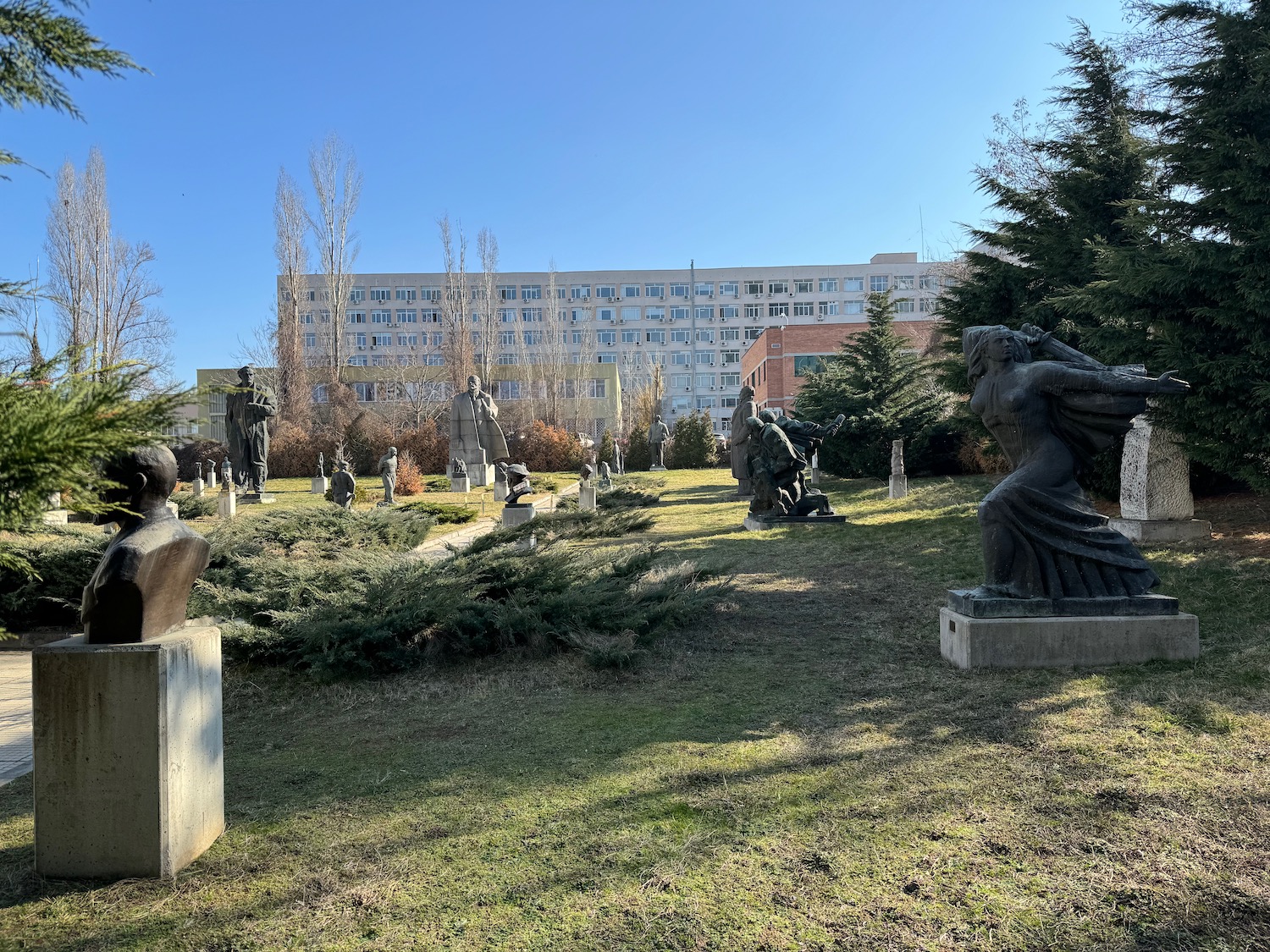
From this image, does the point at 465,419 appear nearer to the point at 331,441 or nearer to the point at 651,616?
the point at 331,441

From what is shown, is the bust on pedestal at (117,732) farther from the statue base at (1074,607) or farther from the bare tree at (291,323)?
the bare tree at (291,323)

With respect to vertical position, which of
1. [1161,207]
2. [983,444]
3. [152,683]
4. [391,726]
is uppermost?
[1161,207]

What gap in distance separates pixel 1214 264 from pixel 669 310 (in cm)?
6843

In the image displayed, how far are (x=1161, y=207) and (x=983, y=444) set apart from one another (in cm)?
787

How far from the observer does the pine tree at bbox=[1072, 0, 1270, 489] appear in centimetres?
884

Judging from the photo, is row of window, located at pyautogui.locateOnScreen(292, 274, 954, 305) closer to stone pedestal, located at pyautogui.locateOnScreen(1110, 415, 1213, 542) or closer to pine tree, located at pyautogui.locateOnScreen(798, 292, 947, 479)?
pine tree, located at pyautogui.locateOnScreen(798, 292, 947, 479)

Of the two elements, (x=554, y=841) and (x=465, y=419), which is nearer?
(x=554, y=841)

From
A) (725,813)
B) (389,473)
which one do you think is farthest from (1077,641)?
(389,473)

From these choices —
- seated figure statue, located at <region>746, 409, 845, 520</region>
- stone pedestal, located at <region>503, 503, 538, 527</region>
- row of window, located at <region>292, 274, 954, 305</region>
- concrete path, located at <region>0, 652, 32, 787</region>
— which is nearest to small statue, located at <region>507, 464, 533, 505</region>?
stone pedestal, located at <region>503, 503, 538, 527</region>

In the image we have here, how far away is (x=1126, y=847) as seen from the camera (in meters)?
2.89

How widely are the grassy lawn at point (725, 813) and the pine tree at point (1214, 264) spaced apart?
4.47 meters

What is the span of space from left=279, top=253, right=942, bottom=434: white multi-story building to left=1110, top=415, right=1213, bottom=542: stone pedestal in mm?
60011

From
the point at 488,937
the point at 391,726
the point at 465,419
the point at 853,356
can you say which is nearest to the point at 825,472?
the point at 853,356

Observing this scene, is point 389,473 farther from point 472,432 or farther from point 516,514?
point 472,432
